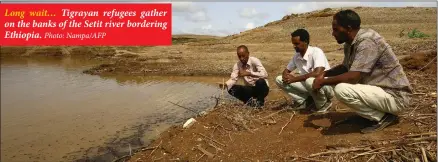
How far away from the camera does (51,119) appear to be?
6977 millimetres

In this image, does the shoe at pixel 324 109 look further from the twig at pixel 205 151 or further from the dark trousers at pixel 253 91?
the twig at pixel 205 151

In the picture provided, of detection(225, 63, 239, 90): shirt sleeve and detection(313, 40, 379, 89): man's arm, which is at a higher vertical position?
detection(313, 40, 379, 89): man's arm

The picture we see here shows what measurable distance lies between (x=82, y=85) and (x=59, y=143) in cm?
586

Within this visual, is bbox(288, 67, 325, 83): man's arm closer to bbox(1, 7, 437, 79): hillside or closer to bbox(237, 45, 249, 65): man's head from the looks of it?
bbox(237, 45, 249, 65): man's head

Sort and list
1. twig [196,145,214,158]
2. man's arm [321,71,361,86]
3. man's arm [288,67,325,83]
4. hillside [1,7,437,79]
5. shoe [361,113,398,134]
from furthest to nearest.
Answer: hillside [1,7,437,79] → man's arm [288,67,325,83] → twig [196,145,214,158] → shoe [361,113,398,134] → man's arm [321,71,361,86]

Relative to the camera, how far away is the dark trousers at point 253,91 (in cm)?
572

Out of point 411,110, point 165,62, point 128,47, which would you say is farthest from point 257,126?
point 128,47

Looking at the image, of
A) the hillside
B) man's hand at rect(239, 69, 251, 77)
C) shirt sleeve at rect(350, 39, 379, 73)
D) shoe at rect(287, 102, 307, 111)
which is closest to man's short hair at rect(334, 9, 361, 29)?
shirt sleeve at rect(350, 39, 379, 73)

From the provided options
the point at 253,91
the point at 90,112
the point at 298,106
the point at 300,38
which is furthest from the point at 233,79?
the point at 90,112

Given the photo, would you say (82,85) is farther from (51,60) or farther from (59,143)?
(51,60)

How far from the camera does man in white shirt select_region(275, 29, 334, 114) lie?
184 inches

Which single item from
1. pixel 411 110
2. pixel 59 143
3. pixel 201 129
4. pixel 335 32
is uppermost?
pixel 335 32

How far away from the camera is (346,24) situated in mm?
3674

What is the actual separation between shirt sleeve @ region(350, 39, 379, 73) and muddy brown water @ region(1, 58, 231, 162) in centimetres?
292
